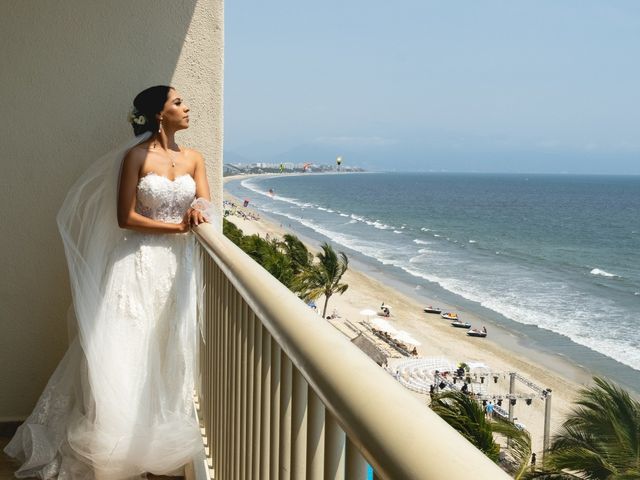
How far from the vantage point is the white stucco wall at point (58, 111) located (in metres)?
3.35

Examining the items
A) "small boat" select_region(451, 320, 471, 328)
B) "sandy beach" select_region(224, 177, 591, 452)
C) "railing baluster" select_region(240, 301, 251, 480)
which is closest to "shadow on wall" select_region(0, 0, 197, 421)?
"railing baluster" select_region(240, 301, 251, 480)

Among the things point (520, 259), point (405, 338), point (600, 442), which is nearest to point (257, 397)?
point (600, 442)

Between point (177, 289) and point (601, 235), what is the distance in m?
69.9

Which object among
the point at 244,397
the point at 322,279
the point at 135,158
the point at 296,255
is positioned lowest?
the point at 322,279

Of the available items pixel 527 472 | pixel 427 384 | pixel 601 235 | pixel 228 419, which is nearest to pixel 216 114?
pixel 228 419

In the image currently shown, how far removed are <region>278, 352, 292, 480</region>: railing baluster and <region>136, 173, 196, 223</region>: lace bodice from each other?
1.80 meters

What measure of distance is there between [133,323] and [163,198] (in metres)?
0.49

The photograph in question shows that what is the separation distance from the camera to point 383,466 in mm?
524

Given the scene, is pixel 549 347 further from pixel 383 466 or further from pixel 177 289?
pixel 383 466

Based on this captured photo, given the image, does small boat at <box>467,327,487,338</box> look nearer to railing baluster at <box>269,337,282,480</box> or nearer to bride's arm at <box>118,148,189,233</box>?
bride's arm at <box>118,148,189,233</box>

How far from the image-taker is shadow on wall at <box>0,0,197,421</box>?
11.0 ft

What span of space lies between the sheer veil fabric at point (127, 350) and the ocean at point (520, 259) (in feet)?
72.9

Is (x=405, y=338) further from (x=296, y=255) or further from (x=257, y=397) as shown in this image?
(x=257, y=397)

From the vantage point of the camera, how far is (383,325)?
27.8 meters
